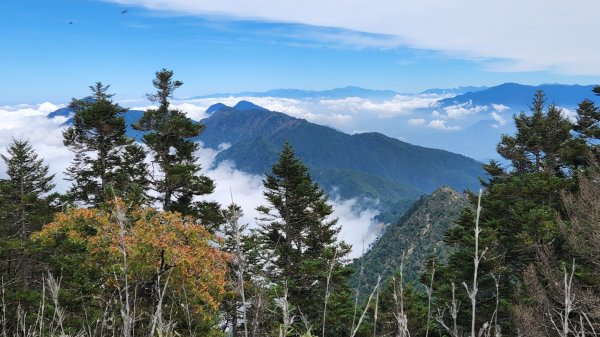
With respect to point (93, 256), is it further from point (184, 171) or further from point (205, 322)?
point (184, 171)

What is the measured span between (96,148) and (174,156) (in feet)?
24.8

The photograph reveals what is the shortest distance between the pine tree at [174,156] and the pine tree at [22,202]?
28.2 feet

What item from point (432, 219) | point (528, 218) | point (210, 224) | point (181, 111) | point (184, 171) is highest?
point (181, 111)

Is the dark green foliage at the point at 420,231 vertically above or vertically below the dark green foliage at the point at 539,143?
below

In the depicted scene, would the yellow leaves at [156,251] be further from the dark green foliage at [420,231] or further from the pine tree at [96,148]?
the dark green foliage at [420,231]

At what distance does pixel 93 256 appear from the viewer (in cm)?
1395

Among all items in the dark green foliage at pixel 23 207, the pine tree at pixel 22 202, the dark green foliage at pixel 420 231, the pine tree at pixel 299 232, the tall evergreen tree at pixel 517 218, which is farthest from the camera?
the dark green foliage at pixel 420 231

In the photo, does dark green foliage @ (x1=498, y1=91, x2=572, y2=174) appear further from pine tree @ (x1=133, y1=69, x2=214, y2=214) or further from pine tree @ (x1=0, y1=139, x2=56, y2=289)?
pine tree @ (x1=0, y1=139, x2=56, y2=289)

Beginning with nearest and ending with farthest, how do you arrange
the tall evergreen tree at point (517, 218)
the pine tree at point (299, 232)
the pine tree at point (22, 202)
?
the tall evergreen tree at point (517, 218), the pine tree at point (22, 202), the pine tree at point (299, 232)

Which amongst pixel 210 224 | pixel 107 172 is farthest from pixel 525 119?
pixel 107 172

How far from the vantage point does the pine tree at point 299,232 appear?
96.2 feet

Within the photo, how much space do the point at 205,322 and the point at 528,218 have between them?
20.5 meters

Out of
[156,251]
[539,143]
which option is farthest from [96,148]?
[539,143]

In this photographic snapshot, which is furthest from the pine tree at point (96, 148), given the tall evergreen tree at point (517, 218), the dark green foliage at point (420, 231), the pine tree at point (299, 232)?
the dark green foliage at point (420, 231)
